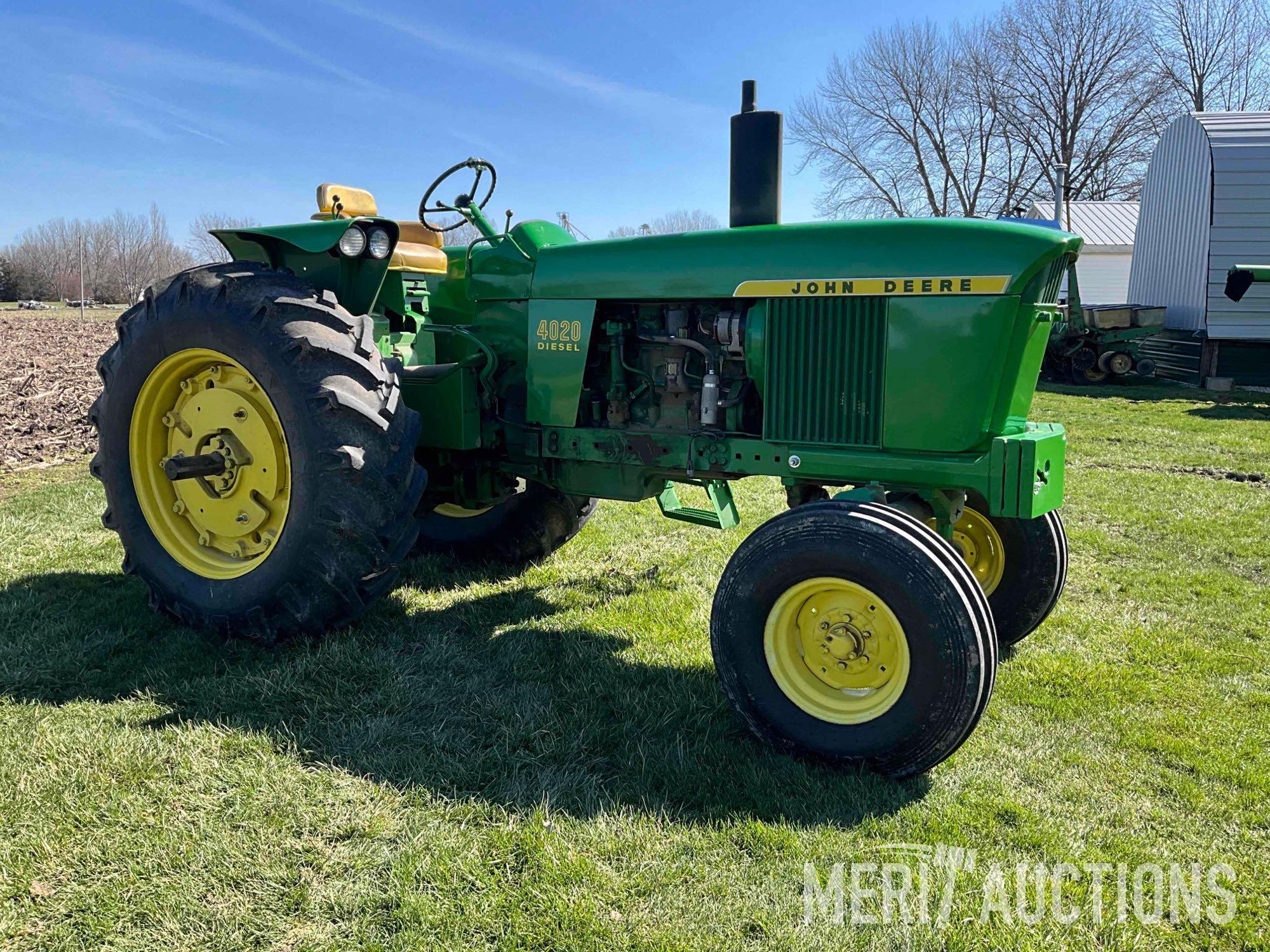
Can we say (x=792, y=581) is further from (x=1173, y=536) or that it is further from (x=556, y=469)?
(x=1173, y=536)

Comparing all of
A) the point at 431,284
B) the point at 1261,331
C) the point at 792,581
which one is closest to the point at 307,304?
the point at 431,284

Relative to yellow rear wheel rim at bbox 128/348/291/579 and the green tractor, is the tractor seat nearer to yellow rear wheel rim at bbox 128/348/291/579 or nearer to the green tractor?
the green tractor

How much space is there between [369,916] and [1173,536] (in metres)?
5.62

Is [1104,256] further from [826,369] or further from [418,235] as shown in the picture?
[826,369]

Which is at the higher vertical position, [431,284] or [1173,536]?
[431,284]

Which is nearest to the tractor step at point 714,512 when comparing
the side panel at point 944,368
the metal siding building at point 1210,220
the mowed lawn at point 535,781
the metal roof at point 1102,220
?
the mowed lawn at point 535,781

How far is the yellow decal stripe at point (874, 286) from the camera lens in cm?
307

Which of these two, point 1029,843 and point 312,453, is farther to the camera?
point 312,453

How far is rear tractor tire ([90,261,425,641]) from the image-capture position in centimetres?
349

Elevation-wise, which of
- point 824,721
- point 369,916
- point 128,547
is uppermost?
point 128,547

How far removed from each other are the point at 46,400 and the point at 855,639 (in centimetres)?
1054

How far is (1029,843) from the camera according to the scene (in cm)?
257

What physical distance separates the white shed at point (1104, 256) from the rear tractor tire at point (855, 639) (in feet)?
89.1

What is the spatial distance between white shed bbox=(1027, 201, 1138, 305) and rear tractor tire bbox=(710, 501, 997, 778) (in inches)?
1069
